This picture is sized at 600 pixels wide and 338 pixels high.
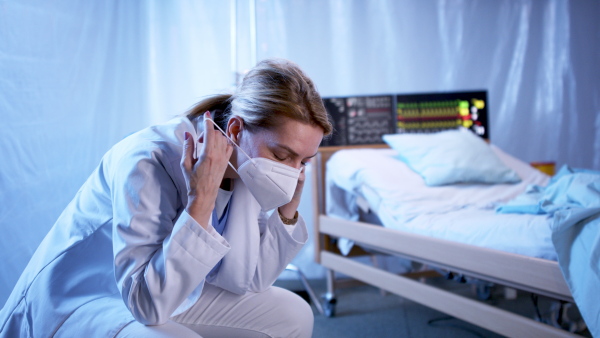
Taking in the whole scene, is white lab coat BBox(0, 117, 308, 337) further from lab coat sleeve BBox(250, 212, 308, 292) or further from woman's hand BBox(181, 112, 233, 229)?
lab coat sleeve BBox(250, 212, 308, 292)

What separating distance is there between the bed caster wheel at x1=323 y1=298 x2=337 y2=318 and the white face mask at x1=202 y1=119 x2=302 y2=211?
1.33 metres

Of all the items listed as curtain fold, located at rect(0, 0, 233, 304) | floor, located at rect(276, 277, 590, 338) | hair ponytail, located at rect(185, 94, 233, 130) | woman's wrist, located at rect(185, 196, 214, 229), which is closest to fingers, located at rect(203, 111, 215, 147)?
woman's wrist, located at rect(185, 196, 214, 229)

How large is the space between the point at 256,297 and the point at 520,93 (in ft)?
8.74

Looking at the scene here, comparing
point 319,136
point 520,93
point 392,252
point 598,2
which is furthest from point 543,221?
point 598,2

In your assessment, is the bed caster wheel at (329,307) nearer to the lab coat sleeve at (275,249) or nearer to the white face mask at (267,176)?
the lab coat sleeve at (275,249)

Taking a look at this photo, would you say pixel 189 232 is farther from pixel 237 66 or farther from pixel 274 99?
pixel 237 66

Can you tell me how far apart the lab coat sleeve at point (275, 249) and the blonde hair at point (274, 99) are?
289 mm

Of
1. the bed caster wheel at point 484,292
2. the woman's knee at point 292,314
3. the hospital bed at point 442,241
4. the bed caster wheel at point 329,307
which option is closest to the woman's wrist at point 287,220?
the woman's knee at point 292,314

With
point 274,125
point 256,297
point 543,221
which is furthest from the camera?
point 543,221

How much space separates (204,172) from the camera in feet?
3.10

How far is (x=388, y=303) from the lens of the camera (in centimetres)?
250

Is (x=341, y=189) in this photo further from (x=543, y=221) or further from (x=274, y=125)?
(x=274, y=125)

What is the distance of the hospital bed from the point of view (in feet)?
4.83

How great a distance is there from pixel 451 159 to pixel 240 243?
1.50m
